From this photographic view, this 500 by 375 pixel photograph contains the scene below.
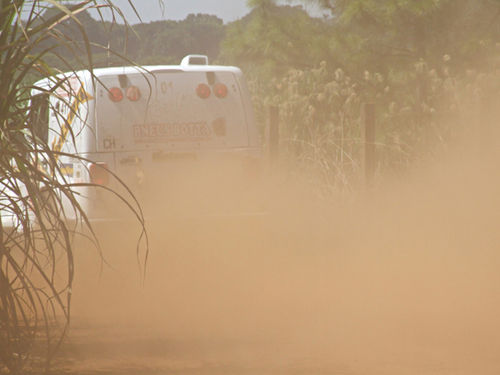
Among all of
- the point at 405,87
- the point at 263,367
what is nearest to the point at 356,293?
the point at 263,367

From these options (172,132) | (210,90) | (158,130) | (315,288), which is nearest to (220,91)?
(210,90)

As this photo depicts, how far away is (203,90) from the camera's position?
33.4ft

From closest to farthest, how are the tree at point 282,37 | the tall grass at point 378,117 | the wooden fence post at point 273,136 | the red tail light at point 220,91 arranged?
the red tail light at point 220,91, the tall grass at point 378,117, the wooden fence post at point 273,136, the tree at point 282,37

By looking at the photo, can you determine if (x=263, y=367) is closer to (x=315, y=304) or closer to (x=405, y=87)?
(x=315, y=304)

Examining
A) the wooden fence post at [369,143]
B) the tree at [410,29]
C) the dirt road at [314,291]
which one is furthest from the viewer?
the tree at [410,29]

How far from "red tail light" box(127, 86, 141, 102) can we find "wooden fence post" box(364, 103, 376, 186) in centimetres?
298

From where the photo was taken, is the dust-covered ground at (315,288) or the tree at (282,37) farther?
the tree at (282,37)

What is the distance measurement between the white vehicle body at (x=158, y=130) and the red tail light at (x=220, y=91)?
11 mm

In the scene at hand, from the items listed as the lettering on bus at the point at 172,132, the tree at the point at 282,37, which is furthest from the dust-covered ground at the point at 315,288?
the tree at the point at 282,37

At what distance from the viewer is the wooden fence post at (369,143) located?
11234 mm

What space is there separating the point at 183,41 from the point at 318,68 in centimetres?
3382

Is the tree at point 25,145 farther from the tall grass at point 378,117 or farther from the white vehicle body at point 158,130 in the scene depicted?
the tall grass at point 378,117

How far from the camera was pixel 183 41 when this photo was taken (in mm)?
50938

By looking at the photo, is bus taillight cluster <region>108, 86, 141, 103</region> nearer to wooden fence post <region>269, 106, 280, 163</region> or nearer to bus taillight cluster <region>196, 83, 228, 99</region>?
bus taillight cluster <region>196, 83, 228, 99</region>
